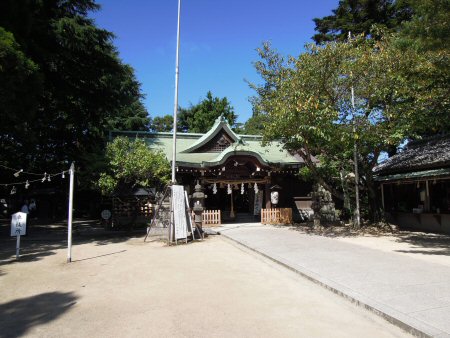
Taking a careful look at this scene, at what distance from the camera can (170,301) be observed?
6.02 meters

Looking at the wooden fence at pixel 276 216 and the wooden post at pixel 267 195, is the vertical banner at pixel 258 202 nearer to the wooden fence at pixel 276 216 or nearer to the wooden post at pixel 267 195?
the wooden post at pixel 267 195

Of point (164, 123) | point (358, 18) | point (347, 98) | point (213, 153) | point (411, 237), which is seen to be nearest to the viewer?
point (411, 237)

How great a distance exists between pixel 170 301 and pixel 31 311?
2242mm

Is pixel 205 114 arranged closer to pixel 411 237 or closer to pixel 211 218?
pixel 211 218

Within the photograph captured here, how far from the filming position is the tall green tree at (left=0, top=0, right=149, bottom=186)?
11.5 m

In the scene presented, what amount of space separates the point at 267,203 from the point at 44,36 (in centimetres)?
1388

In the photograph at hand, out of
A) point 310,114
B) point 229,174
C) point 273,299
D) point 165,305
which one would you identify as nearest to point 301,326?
point 273,299

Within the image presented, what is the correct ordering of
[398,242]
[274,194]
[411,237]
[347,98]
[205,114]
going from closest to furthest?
[398,242]
[411,237]
[347,98]
[274,194]
[205,114]

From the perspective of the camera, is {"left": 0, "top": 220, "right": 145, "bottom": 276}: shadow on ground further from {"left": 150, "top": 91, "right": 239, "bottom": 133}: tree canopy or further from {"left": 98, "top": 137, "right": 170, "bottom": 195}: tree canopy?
{"left": 150, "top": 91, "right": 239, "bottom": 133}: tree canopy

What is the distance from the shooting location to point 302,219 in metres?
21.3

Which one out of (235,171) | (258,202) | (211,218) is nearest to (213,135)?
(235,171)

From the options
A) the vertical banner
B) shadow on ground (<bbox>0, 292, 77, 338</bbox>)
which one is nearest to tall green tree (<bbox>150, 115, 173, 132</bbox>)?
the vertical banner

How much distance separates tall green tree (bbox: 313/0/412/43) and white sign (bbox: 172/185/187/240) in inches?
727

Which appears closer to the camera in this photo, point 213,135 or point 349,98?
point 349,98
